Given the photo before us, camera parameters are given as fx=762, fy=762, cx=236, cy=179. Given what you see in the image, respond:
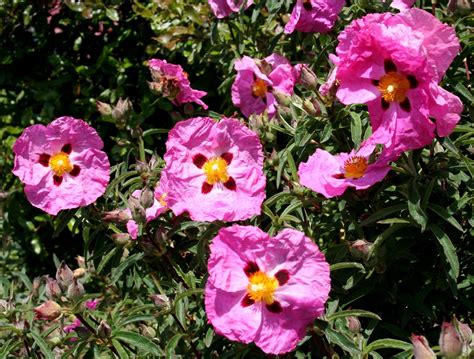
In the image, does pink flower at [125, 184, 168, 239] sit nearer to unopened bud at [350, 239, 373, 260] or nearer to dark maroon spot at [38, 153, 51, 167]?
dark maroon spot at [38, 153, 51, 167]

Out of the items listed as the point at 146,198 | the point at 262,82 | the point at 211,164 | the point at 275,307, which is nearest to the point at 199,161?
the point at 211,164

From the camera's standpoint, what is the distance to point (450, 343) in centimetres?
147

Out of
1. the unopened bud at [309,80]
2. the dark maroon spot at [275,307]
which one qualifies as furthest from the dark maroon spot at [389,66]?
the dark maroon spot at [275,307]

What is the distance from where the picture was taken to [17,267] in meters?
4.05

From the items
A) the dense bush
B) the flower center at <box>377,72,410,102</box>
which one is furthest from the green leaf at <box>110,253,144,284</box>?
the flower center at <box>377,72,410,102</box>

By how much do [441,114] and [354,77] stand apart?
23 centimetres

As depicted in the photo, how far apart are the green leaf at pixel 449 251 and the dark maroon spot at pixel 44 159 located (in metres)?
1.16

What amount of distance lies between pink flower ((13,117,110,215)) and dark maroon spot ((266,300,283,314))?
0.70 m

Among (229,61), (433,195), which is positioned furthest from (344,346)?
(229,61)

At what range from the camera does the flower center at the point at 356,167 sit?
6.48ft

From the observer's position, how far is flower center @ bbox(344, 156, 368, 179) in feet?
6.48

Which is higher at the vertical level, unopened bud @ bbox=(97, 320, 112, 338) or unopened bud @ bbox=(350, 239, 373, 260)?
unopened bud @ bbox=(350, 239, 373, 260)

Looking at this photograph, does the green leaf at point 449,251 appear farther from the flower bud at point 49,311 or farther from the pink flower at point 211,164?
the flower bud at point 49,311

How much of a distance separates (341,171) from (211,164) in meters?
0.35
